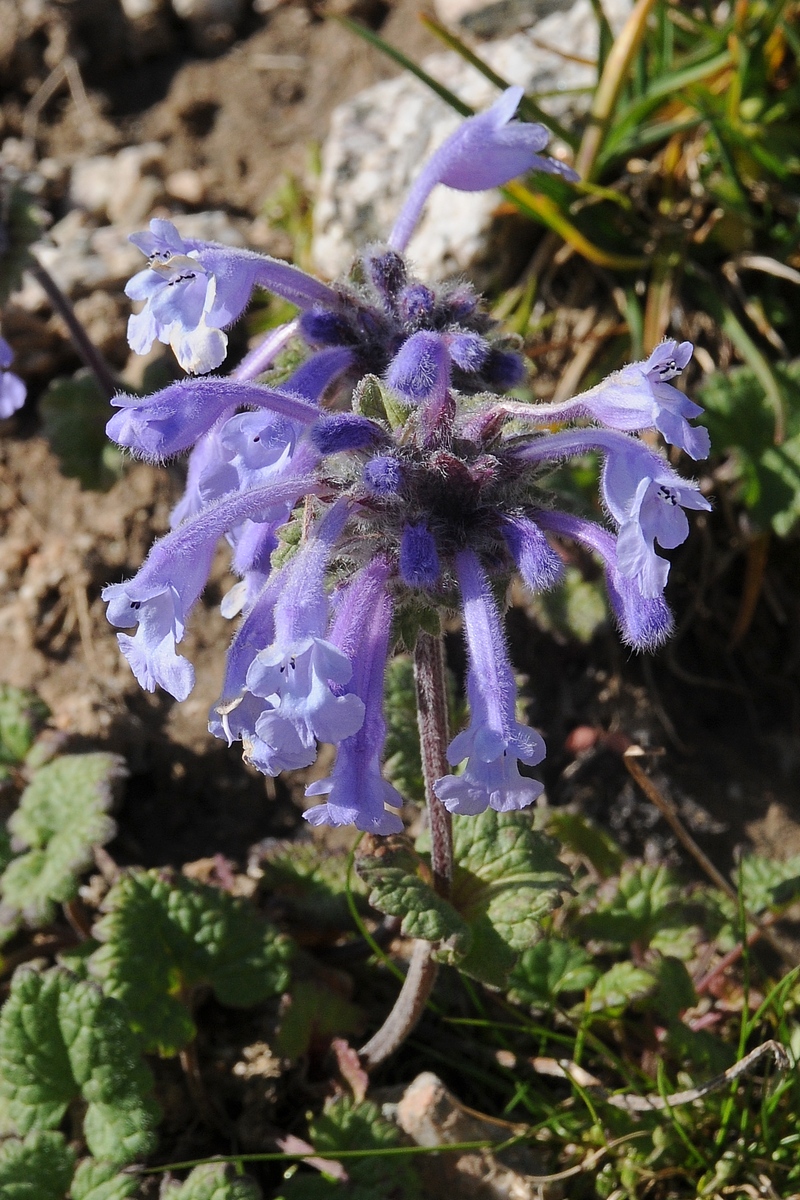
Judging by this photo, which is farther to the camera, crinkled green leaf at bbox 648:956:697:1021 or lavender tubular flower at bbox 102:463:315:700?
crinkled green leaf at bbox 648:956:697:1021

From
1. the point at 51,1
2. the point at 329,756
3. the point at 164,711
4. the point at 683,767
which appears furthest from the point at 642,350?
the point at 51,1

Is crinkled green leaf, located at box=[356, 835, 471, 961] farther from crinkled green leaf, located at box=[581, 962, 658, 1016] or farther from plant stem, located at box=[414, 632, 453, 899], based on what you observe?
crinkled green leaf, located at box=[581, 962, 658, 1016]

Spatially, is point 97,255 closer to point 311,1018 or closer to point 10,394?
point 10,394

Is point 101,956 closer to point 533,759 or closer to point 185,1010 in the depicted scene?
point 185,1010

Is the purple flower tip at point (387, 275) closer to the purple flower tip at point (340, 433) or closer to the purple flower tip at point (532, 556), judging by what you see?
the purple flower tip at point (340, 433)

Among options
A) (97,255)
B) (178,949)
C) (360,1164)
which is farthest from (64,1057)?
(97,255)

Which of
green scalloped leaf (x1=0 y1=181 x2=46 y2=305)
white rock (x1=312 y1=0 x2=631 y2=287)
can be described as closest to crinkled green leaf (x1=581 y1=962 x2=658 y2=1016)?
white rock (x1=312 y1=0 x2=631 y2=287)
